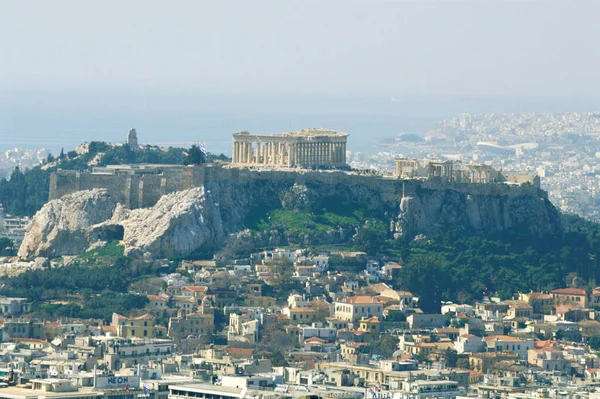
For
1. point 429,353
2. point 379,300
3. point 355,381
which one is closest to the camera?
point 355,381

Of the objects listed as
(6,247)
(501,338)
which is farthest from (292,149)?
(501,338)

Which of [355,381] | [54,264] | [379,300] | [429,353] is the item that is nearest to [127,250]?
[54,264]

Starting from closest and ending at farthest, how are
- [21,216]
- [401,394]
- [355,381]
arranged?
[401,394]
[355,381]
[21,216]

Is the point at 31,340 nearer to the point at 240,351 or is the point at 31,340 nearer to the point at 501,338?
the point at 240,351

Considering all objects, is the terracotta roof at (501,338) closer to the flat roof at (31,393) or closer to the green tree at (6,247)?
the green tree at (6,247)

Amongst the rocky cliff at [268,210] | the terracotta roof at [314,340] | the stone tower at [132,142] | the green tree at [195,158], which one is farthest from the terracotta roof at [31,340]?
the stone tower at [132,142]

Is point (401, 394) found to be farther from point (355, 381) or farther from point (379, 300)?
point (379, 300)

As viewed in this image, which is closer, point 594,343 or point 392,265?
point 594,343

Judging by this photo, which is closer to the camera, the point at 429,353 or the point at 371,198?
the point at 429,353
